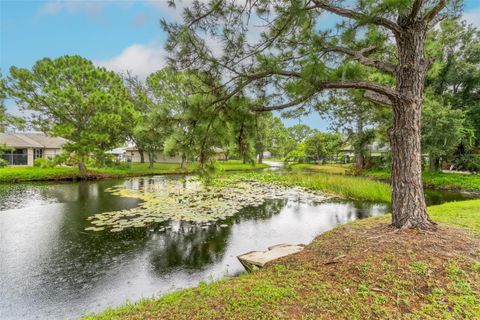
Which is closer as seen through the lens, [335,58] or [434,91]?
[335,58]

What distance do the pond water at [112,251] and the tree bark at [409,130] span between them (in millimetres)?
2696

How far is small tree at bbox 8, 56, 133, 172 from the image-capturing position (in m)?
15.1

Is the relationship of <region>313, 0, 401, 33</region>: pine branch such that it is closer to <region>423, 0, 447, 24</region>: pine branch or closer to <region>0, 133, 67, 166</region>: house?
<region>423, 0, 447, 24</region>: pine branch

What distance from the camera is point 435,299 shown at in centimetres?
225

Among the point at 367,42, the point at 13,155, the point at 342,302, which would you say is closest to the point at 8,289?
the point at 342,302

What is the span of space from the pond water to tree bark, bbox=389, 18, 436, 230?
8.85 ft

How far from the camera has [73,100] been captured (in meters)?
15.1

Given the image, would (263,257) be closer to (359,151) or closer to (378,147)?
(359,151)

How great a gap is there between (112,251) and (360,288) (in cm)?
450

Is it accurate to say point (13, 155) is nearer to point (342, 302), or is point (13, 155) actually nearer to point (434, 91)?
point (342, 302)

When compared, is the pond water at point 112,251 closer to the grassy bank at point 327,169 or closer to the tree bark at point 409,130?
the tree bark at point 409,130

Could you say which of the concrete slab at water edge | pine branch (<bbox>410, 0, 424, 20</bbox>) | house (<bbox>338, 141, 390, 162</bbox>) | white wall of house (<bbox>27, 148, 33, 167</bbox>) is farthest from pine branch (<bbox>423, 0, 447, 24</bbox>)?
white wall of house (<bbox>27, 148, 33, 167</bbox>)

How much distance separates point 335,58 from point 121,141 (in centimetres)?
1818

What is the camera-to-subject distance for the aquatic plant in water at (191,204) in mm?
7071
